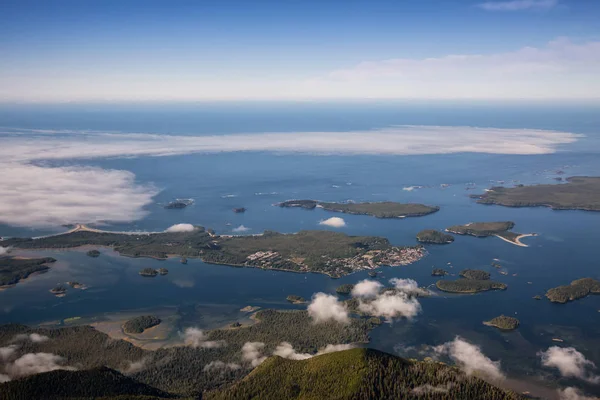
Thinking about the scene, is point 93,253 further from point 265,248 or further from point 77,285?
point 265,248

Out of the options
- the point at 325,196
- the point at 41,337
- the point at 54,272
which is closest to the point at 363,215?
the point at 325,196

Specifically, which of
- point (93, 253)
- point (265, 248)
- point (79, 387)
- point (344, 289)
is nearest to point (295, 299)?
point (344, 289)

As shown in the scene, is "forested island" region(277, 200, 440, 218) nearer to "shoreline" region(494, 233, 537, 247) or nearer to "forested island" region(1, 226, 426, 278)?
"forested island" region(1, 226, 426, 278)

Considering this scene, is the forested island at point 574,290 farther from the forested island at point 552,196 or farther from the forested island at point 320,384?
the forested island at point 552,196

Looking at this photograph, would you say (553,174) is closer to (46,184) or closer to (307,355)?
(307,355)

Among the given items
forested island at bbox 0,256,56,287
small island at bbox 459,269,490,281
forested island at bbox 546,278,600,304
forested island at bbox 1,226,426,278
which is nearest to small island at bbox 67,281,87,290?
forested island at bbox 0,256,56,287
